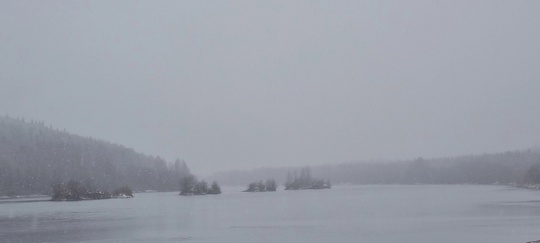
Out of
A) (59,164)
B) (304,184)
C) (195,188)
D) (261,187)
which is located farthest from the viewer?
(304,184)

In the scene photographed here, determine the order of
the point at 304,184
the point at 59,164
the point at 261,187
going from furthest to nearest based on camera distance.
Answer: the point at 304,184 < the point at 261,187 < the point at 59,164

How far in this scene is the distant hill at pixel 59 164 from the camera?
144 metres

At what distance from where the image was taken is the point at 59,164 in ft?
524

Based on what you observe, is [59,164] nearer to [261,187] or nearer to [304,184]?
[261,187]

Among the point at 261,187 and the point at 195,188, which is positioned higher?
the point at 261,187

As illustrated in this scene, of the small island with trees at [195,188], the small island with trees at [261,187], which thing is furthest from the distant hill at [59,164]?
the small island with trees at [261,187]

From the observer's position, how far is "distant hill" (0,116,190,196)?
14450cm

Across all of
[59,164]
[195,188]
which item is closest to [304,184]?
[195,188]

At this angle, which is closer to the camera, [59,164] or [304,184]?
[59,164]

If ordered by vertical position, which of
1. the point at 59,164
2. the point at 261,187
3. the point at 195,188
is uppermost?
the point at 59,164

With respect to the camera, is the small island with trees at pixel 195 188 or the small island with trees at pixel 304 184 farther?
the small island with trees at pixel 304 184

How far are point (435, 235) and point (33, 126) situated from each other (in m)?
179

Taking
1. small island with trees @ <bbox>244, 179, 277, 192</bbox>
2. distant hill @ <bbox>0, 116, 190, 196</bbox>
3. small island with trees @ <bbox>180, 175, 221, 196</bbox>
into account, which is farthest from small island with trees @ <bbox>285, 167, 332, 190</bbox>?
small island with trees @ <bbox>180, 175, 221, 196</bbox>

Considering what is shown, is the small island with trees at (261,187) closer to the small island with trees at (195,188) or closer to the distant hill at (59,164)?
the small island with trees at (195,188)
